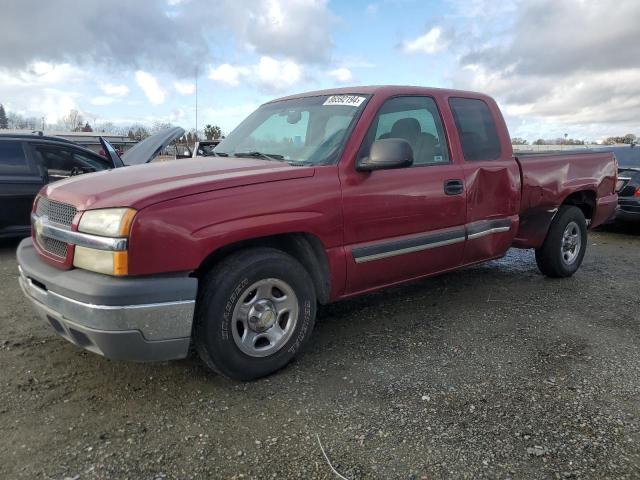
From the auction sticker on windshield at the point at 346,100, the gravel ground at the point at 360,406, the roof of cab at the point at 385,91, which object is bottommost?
the gravel ground at the point at 360,406

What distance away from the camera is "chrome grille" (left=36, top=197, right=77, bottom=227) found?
2.91 meters

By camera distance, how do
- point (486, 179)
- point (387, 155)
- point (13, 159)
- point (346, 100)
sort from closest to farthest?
point (387, 155), point (346, 100), point (486, 179), point (13, 159)

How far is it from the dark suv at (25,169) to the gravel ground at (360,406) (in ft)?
8.75

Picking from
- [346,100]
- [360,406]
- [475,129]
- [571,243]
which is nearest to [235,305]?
[360,406]

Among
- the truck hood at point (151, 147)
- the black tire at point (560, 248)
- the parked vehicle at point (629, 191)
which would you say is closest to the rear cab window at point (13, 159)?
the truck hood at point (151, 147)

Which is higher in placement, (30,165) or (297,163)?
(297,163)

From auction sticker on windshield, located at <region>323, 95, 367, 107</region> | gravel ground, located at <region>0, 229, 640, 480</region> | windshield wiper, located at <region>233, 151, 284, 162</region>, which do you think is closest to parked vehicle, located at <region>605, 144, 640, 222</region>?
gravel ground, located at <region>0, 229, 640, 480</region>

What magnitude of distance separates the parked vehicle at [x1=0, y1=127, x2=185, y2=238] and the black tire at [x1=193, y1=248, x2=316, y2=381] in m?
4.17

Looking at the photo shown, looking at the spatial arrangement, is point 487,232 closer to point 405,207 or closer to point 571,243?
point 405,207

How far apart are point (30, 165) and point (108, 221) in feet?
16.5

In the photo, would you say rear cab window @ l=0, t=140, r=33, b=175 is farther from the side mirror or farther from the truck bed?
the truck bed

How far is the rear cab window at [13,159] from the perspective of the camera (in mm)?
6648

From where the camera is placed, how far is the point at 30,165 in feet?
22.3

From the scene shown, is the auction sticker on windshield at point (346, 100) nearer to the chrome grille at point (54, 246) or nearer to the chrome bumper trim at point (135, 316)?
the chrome bumper trim at point (135, 316)
